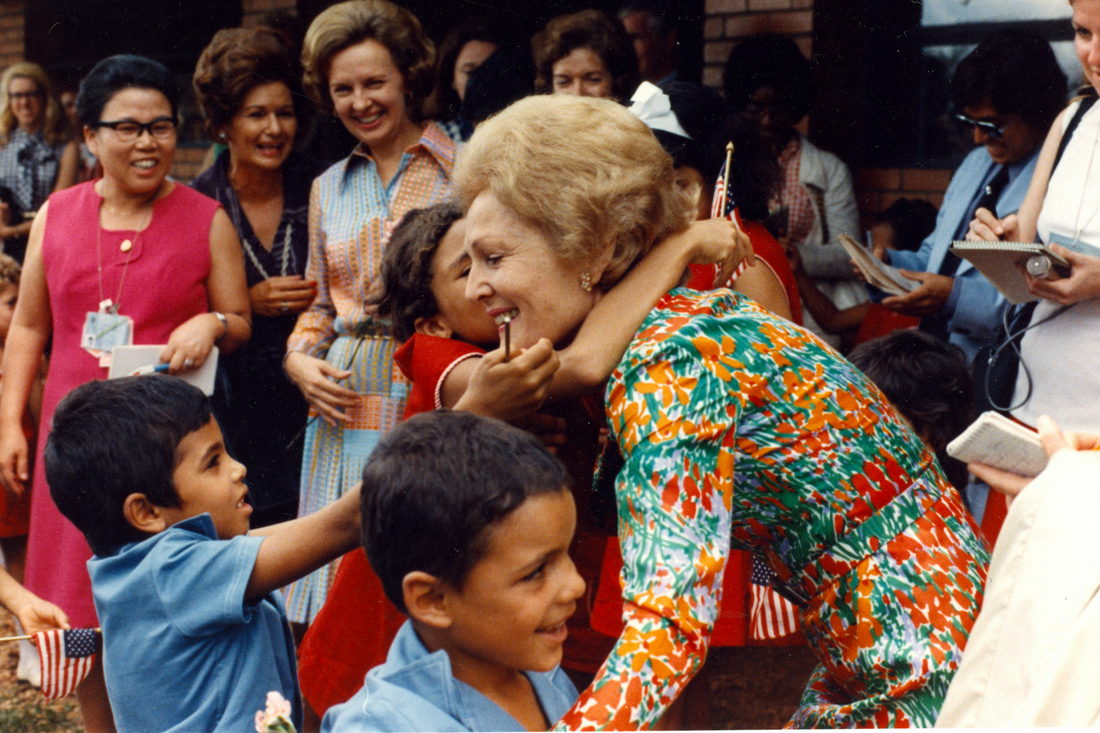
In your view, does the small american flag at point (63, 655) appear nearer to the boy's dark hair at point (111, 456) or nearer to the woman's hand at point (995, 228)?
the boy's dark hair at point (111, 456)

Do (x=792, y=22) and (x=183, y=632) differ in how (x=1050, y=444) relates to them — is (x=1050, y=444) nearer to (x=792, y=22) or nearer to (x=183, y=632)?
(x=183, y=632)

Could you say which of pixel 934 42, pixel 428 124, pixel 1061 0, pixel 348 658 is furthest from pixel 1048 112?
pixel 348 658

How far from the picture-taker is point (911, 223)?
13.6 feet

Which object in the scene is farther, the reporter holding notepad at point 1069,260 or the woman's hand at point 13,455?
the woman's hand at point 13,455

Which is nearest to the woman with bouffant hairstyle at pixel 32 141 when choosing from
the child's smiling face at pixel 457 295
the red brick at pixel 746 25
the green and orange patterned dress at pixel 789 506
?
the red brick at pixel 746 25

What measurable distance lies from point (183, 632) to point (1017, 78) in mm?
2744

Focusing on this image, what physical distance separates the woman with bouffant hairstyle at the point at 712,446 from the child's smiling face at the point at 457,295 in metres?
0.50

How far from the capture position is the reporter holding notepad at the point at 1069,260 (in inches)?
Answer: 96.0

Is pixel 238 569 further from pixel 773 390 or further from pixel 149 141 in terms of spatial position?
pixel 149 141

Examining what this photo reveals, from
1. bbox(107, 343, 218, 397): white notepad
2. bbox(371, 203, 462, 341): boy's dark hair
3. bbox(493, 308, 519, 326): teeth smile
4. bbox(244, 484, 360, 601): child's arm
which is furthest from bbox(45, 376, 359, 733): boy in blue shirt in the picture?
bbox(107, 343, 218, 397): white notepad

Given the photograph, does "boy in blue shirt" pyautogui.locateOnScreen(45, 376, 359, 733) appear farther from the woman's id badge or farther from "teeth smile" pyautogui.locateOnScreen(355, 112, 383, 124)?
"teeth smile" pyautogui.locateOnScreen(355, 112, 383, 124)

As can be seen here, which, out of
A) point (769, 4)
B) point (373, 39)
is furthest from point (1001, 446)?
point (769, 4)

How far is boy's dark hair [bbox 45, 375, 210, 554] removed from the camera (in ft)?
6.55

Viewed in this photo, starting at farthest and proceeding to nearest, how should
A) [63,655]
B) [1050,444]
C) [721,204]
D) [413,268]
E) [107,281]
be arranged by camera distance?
[107,281] < [721,204] < [413,268] < [63,655] < [1050,444]
